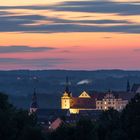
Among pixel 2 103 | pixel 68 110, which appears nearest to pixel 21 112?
pixel 2 103

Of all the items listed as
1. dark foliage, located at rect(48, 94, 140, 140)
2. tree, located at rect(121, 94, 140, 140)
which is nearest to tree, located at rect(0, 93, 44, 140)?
dark foliage, located at rect(48, 94, 140, 140)

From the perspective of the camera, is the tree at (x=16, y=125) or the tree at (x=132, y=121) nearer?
the tree at (x=16, y=125)

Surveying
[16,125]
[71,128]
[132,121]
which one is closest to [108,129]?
[132,121]

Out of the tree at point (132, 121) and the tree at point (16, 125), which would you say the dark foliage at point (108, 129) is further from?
the tree at point (16, 125)

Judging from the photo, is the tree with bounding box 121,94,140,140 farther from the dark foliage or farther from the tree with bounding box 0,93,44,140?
the tree with bounding box 0,93,44,140

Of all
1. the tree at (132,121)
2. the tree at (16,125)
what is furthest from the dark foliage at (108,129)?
the tree at (16,125)

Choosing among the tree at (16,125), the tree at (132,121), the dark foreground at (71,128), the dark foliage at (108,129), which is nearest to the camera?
the tree at (16,125)

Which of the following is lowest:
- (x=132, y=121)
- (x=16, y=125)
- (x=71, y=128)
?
(x=71, y=128)

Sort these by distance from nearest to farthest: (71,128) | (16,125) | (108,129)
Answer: (71,128)
(16,125)
(108,129)

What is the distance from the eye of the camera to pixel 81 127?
5134 cm

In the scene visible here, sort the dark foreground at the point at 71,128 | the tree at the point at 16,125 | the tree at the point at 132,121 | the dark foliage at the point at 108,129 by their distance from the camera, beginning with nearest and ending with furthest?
the tree at the point at 16,125, the dark foreground at the point at 71,128, the dark foliage at the point at 108,129, the tree at the point at 132,121

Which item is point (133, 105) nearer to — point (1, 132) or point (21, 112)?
point (21, 112)

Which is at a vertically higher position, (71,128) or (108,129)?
(108,129)

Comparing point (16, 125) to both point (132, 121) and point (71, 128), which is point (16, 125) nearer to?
point (71, 128)
